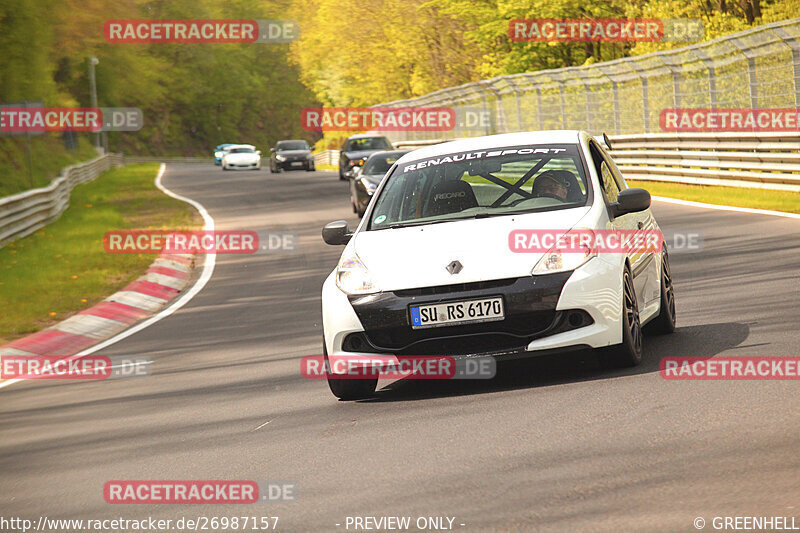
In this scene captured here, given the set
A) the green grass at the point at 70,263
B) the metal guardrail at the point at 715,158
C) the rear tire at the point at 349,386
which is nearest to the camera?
the rear tire at the point at 349,386

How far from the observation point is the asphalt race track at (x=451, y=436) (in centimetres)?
505

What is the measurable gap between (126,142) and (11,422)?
384 ft

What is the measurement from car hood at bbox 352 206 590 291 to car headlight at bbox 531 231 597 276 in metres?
0.05

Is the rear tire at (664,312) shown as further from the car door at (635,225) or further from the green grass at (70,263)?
the green grass at (70,263)

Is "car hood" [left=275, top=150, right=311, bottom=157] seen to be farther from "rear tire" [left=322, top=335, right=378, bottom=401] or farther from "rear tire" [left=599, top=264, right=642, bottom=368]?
"rear tire" [left=599, top=264, right=642, bottom=368]

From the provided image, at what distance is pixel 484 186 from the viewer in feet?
27.6

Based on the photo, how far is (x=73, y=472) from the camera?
6727 mm

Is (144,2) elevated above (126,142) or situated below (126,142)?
above

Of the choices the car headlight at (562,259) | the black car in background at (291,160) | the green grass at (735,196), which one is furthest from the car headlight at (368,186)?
the black car in background at (291,160)

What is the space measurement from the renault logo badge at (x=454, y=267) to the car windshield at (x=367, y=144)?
3313 cm

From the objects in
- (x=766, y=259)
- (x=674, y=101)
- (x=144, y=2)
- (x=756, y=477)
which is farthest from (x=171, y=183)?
(x=144, y=2)

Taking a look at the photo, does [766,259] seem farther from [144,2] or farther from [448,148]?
[144,2]

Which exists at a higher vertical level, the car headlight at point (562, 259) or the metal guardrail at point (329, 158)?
the metal guardrail at point (329, 158)

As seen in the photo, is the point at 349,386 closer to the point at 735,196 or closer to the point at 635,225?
the point at 635,225
